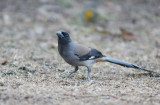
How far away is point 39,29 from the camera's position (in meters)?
11.9

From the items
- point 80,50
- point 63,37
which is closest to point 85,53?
point 80,50

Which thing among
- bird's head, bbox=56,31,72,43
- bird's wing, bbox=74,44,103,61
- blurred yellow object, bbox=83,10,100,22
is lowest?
bird's wing, bbox=74,44,103,61

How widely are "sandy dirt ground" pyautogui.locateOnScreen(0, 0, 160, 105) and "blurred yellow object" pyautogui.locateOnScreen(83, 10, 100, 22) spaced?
6 centimetres

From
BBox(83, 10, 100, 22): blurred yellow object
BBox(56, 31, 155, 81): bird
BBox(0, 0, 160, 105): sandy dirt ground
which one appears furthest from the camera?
BBox(83, 10, 100, 22): blurred yellow object

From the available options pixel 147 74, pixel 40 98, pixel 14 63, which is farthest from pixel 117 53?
pixel 40 98

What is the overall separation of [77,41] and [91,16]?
242 centimetres

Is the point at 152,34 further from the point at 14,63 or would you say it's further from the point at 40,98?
the point at 40,98

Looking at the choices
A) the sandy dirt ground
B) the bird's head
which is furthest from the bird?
the sandy dirt ground

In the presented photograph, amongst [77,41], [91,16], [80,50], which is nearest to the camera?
[80,50]

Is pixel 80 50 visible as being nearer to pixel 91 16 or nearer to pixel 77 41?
pixel 77 41

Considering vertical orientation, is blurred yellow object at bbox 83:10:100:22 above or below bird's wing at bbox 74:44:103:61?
above

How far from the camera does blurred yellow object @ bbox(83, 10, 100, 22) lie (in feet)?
42.6

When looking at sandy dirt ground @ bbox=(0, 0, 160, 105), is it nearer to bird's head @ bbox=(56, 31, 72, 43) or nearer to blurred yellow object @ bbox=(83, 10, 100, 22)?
blurred yellow object @ bbox=(83, 10, 100, 22)

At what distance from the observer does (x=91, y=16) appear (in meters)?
13.0
